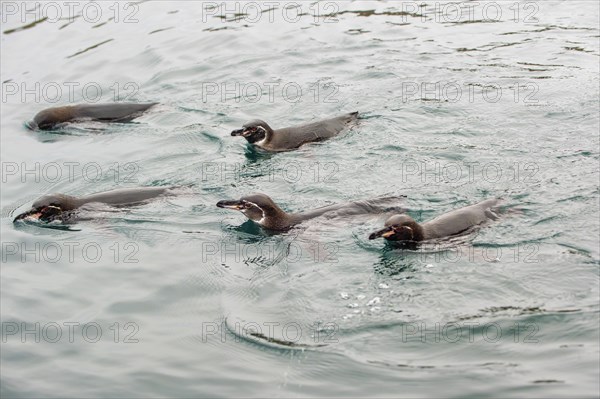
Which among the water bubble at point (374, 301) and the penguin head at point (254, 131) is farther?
the penguin head at point (254, 131)

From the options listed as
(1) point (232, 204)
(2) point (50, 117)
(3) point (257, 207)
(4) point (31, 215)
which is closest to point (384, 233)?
(3) point (257, 207)

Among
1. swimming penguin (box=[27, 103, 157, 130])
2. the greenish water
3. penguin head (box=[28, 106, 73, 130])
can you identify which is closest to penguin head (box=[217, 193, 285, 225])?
the greenish water

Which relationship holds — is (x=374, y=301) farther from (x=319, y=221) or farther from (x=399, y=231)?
(x=319, y=221)

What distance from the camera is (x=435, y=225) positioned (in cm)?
970

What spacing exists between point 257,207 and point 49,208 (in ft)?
Result: 9.46

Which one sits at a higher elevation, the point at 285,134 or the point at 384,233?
the point at 285,134

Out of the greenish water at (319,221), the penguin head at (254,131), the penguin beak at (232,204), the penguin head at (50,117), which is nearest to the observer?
the greenish water at (319,221)

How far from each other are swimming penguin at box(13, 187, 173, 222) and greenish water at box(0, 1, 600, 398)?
0.67 feet

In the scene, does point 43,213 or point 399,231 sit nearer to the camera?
point 399,231

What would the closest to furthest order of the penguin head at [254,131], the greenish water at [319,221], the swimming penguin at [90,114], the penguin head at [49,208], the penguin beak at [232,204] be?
the greenish water at [319,221] → the penguin beak at [232,204] → the penguin head at [49,208] → the penguin head at [254,131] → the swimming penguin at [90,114]

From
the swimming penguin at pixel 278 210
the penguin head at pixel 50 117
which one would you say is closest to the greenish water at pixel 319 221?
the swimming penguin at pixel 278 210

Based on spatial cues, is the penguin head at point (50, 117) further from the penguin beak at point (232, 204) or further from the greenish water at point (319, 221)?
the penguin beak at point (232, 204)

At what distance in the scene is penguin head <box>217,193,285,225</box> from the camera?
10.4 m

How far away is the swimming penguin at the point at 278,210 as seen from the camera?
10.4 metres
